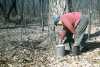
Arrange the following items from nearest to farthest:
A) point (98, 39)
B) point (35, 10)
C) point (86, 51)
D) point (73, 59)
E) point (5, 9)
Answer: point (73, 59) → point (86, 51) → point (98, 39) → point (5, 9) → point (35, 10)

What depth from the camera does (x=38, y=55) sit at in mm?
7801

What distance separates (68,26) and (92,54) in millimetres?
1119

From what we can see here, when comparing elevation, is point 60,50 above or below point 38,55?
above

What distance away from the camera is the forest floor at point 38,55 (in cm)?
702

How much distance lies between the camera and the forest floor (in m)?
7.02

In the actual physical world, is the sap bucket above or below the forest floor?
above

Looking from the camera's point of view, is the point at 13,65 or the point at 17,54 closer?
the point at 13,65

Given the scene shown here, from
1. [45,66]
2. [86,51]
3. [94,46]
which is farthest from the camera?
[94,46]

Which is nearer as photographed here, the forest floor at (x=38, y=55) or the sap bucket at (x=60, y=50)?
the forest floor at (x=38, y=55)

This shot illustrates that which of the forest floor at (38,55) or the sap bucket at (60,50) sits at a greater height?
the sap bucket at (60,50)

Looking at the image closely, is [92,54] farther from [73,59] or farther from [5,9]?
[5,9]

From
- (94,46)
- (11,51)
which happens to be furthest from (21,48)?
(94,46)

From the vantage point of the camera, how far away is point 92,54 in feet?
25.8

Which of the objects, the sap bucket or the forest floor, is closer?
the forest floor
